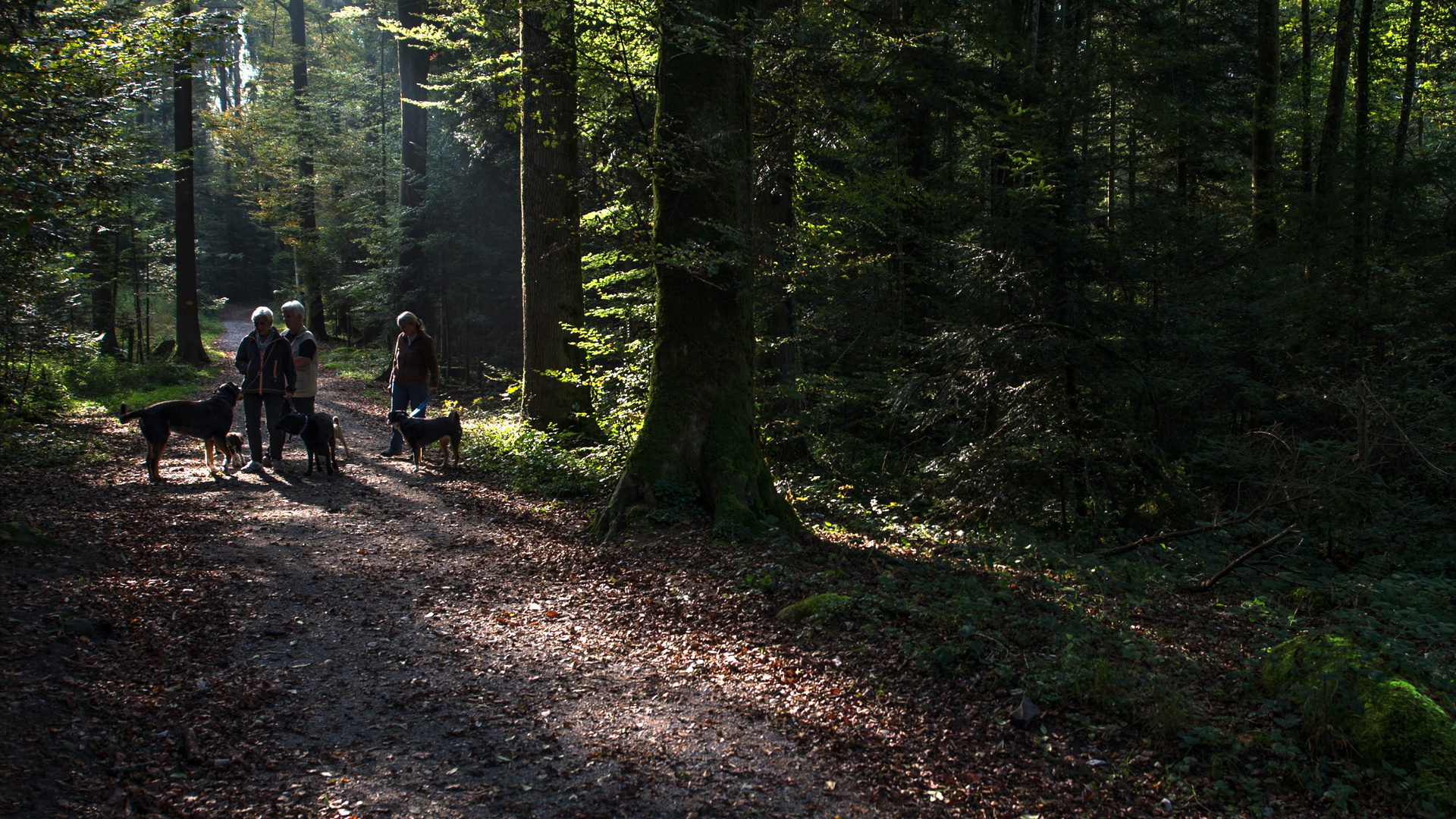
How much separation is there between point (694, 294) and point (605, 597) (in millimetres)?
3165

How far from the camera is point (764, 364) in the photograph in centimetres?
1218

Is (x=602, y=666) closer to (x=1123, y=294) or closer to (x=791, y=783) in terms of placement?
(x=791, y=783)

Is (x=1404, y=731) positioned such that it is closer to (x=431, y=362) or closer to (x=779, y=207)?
(x=779, y=207)

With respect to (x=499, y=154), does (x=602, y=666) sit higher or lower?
lower

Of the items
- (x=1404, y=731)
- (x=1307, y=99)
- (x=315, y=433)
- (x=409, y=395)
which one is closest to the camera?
(x=1404, y=731)

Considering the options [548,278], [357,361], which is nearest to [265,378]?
[548,278]

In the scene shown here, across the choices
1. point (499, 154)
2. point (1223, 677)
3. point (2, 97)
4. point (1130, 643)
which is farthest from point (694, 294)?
point (499, 154)

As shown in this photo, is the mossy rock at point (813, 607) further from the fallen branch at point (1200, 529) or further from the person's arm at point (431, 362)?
the person's arm at point (431, 362)

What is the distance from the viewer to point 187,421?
370 inches

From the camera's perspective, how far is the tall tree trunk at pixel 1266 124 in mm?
13906

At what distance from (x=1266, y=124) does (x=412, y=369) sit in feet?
52.8

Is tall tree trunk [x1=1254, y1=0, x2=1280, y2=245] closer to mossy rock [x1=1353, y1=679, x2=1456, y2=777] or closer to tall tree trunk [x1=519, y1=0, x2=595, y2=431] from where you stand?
tall tree trunk [x1=519, y1=0, x2=595, y2=431]

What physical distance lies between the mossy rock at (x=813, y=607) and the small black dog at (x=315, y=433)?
7605mm

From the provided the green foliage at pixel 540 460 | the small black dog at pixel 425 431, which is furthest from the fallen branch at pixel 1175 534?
the small black dog at pixel 425 431
